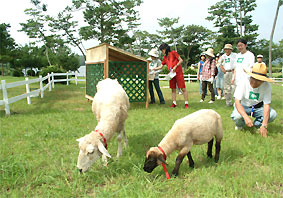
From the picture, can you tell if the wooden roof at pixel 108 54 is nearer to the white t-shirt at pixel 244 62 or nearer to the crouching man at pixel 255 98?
the white t-shirt at pixel 244 62

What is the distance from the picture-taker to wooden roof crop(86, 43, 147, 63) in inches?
297

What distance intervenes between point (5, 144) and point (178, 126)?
11.4 ft

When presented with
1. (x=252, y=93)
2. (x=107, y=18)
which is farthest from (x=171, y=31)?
(x=252, y=93)

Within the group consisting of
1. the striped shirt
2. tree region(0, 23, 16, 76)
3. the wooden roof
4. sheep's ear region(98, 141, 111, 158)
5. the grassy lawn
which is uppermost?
tree region(0, 23, 16, 76)

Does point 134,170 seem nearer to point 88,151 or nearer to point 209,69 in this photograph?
point 88,151

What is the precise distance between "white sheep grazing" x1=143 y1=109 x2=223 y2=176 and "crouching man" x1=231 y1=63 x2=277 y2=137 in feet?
3.95

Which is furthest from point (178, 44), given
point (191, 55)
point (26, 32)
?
point (26, 32)

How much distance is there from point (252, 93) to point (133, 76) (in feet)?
15.9

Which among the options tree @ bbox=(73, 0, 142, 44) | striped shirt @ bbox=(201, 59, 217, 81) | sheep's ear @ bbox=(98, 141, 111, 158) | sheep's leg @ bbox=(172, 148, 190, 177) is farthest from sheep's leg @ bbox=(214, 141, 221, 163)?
tree @ bbox=(73, 0, 142, 44)

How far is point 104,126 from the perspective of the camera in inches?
126

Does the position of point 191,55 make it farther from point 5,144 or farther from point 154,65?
point 5,144

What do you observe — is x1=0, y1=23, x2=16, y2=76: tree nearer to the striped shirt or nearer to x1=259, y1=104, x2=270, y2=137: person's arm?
the striped shirt

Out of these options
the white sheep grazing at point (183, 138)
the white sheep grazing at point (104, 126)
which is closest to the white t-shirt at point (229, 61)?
the white sheep grazing at point (104, 126)

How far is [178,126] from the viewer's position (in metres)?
2.95
